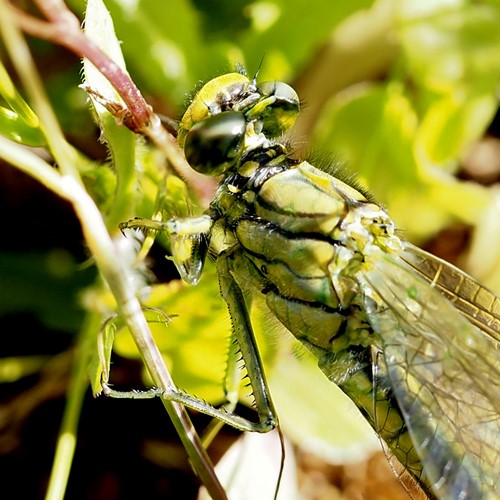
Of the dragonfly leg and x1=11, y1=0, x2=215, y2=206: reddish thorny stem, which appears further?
the dragonfly leg

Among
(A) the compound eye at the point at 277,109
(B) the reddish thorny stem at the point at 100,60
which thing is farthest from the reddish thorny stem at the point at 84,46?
(A) the compound eye at the point at 277,109

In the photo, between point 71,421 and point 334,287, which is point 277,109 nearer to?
point 334,287

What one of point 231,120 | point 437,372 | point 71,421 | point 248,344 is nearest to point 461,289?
point 437,372

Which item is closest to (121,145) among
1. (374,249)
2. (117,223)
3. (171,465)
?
(117,223)

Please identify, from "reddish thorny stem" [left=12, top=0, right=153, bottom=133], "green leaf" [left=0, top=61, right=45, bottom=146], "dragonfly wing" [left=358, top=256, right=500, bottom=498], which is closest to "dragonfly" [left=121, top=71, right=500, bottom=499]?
"dragonfly wing" [left=358, top=256, right=500, bottom=498]

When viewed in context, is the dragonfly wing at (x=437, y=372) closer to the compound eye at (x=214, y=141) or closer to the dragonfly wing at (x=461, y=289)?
the dragonfly wing at (x=461, y=289)

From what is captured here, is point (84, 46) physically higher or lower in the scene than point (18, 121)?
higher

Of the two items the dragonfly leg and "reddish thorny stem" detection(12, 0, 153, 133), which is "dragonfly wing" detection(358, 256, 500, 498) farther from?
"reddish thorny stem" detection(12, 0, 153, 133)
